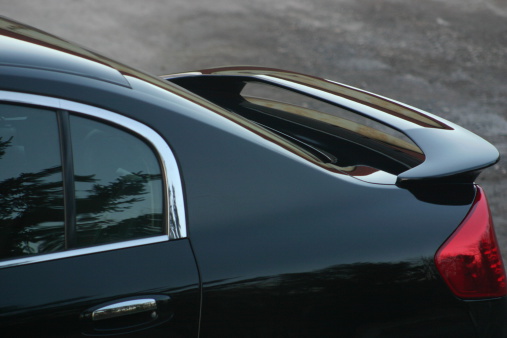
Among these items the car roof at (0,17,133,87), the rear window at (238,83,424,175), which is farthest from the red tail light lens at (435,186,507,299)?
the car roof at (0,17,133,87)

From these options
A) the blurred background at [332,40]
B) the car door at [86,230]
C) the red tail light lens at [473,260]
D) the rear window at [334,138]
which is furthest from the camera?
the blurred background at [332,40]

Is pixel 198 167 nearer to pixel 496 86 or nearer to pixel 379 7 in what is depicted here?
pixel 496 86

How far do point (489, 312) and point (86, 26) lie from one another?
7772mm

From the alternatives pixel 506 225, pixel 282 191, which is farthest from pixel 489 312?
pixel 506 225

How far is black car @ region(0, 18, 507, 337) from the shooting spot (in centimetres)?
212

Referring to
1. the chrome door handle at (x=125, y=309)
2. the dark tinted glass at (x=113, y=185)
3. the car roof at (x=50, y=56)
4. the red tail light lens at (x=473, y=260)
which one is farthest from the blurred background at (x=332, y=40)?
the chrome door handle at (x=125, y=309)

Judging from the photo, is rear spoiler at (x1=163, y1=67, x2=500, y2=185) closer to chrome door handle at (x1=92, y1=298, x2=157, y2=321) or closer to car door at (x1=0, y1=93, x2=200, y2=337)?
car door at (x1=0, y1=93, x2=200, y2=337)

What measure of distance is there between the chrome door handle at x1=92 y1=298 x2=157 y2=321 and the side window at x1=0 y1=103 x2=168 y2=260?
0.19m

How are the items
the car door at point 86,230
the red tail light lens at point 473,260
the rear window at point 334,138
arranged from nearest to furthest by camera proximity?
the car door at point 86,230 < the red tail light lens at point 473,260 < the rear window at point 334,138

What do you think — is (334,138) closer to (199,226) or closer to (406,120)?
(406,120)

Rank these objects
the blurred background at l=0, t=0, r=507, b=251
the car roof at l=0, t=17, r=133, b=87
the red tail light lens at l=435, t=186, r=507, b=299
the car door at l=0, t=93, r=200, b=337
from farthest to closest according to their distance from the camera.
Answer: the blurred background at l=0, t=0, r=507, b=251, the red tail light lens at l=435, t=186, r=507, b=299, the car roof at l=0, t=17, r=133, b=87, the car door at l=0, t=93, r=200, b=337

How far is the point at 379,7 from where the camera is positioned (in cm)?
1140

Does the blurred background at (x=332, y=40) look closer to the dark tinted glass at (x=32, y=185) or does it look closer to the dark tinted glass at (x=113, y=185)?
the dark tinted glass at (x=113, y=185)

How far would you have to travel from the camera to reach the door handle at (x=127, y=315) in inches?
82.0
